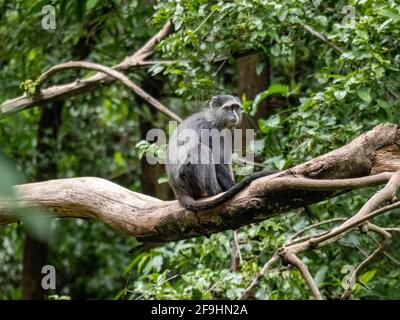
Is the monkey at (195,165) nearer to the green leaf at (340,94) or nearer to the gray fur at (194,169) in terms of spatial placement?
the gray fur at (194,169)

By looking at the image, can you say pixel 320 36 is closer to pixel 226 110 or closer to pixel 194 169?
pixel 226 110

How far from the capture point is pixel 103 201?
5.19 meters

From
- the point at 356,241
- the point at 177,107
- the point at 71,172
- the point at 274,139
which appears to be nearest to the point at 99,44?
the point at 177,107

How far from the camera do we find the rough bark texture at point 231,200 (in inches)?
144

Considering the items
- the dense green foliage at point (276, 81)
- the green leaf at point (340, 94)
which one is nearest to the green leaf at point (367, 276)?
the dense green foliage at point (276, 81)

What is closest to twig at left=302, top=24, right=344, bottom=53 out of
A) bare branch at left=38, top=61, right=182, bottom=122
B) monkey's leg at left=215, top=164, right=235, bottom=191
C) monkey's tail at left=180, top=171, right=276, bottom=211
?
bare branch at left=38, top=61, right=182, bottom=122

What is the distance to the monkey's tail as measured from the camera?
411 centimetres

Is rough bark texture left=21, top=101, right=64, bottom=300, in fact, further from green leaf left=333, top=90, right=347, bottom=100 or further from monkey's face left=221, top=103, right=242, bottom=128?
green leaf left=333, top=90, right=347, bottom=100

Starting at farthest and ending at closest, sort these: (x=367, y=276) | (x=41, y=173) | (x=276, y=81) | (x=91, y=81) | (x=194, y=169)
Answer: (x=41, y=173)
(x=276, y=81)
(x=91, y=81)
(x=367, y=276)
(x=194, y=169)

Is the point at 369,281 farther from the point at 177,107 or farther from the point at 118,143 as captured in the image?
the point at 118,143

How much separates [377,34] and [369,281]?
2350mm

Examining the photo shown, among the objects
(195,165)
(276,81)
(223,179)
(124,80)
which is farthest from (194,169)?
(276,81)

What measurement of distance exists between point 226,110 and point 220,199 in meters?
2.08

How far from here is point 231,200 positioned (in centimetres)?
416
